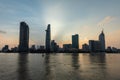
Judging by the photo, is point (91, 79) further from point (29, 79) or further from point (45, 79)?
point (29, 79)

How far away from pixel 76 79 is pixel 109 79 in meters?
9.03

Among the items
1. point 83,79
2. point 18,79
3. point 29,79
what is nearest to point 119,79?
point 83,79

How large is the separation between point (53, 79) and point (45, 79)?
2.06 m

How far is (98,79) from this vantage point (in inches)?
1713

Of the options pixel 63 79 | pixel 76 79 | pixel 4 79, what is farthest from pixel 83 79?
pixel 4 79

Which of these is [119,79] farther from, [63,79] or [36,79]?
[36,79]

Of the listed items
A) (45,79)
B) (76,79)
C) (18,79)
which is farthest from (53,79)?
(18,79)

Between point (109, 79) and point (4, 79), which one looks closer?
point (4, 79)

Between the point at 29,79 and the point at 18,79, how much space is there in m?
2.84

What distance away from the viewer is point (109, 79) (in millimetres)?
44312

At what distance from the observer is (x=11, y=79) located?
4181 cm

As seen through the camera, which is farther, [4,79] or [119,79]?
[119,79]

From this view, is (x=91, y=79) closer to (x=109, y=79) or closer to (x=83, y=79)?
(x=83, y=79)

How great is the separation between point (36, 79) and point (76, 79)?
10.3 metres
